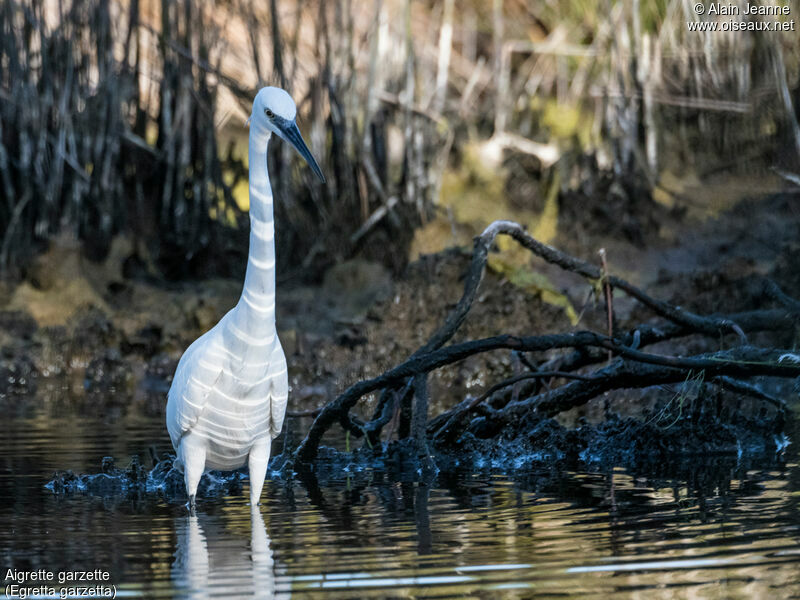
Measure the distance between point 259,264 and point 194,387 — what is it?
66 cm

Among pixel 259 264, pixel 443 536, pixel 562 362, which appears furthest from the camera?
pixel 562 362

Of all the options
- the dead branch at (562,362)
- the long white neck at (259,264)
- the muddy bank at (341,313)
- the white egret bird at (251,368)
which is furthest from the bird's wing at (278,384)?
the muddy bank at (341,313)

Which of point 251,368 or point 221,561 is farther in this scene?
point 251,368

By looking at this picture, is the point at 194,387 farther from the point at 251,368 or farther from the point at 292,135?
the point at 292,135

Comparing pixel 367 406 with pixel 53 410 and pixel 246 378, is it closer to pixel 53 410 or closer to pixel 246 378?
pixel 53 410

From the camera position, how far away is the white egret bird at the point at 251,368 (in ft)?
17.6

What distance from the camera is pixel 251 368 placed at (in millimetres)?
5426

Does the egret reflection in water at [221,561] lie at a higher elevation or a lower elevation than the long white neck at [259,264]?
lower

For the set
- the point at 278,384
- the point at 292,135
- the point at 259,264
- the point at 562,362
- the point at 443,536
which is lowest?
the point at 443,536

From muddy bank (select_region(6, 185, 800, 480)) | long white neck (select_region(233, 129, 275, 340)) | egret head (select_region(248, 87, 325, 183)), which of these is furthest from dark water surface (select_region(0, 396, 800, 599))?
muddy bank (select_region(6, 185, 800, 480))

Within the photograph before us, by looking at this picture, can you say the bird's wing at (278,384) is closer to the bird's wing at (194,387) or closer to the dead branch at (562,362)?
the bird's wing at (194,387)

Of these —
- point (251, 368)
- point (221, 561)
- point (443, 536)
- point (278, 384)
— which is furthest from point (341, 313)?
point (221, 561)

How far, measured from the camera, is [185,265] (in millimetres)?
12367

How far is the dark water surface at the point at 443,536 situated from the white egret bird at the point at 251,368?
0.30 metres
